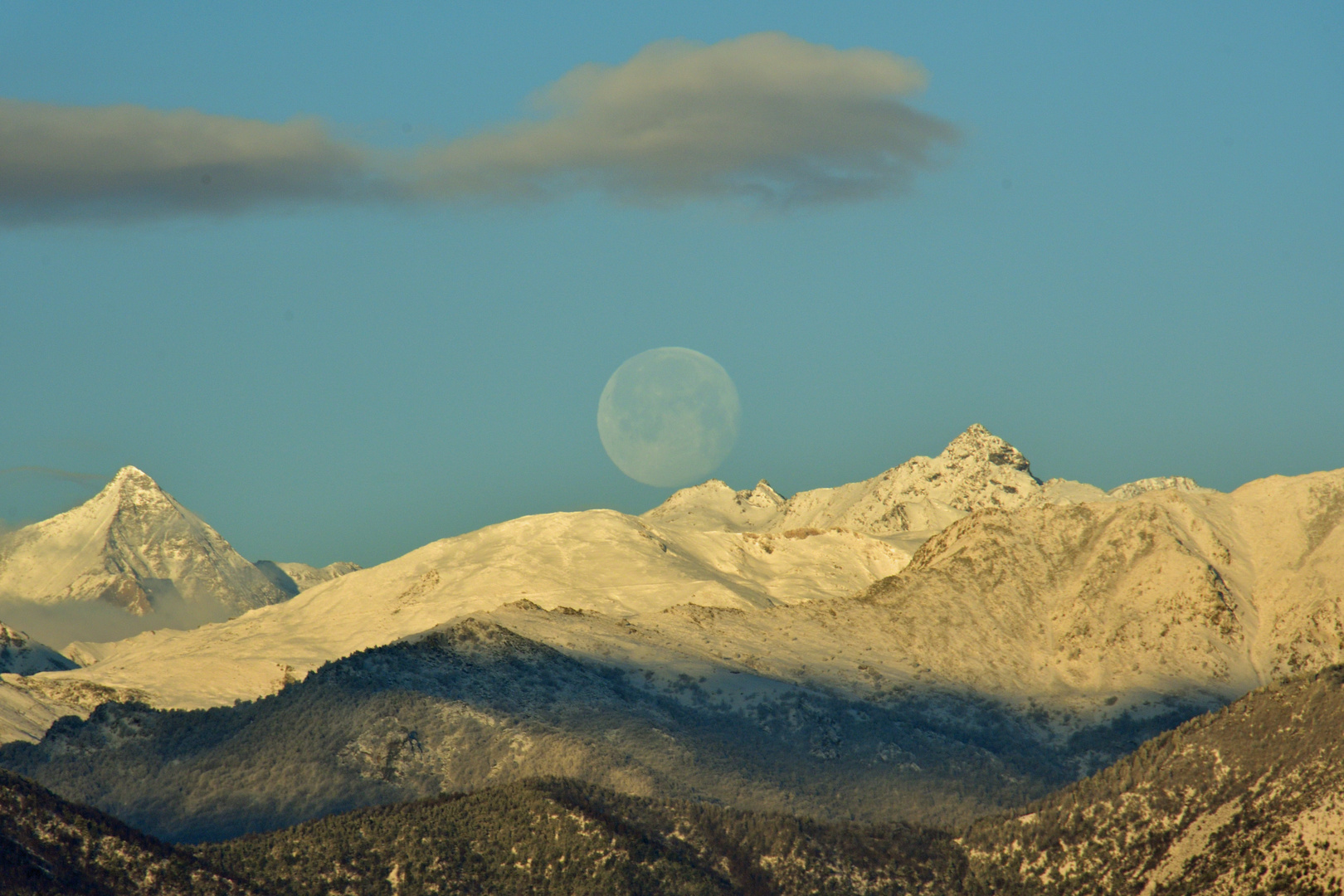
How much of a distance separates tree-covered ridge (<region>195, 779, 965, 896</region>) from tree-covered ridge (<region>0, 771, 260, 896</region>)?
438 centimetres

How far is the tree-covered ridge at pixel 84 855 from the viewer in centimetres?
9169

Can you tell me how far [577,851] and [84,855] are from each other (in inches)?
1208

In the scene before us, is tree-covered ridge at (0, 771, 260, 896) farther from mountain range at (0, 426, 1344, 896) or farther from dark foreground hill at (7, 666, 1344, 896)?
mountain range at (0, 426, 1344, 896)

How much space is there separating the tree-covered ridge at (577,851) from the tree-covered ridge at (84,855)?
438 cm

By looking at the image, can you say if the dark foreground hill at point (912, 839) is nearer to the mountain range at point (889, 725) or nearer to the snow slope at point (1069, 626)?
the mountain range at point (889, 725)

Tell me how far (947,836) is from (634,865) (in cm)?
2508

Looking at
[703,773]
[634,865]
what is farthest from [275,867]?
[703,773]

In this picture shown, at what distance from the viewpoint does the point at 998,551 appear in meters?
199

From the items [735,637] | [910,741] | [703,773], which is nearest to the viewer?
[703,773]

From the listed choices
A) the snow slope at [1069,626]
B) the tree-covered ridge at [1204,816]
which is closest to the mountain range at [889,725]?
the tree-covered ridge at [1204,816]

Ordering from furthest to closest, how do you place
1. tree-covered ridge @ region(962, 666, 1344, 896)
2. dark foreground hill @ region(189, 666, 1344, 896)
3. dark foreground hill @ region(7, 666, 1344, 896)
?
dark foreground hill @ region(189, 666, 1344, 896) → tree-covered ridge @ region(962, 666, 1344, 896) → dark foreground hill @ region(7, 666, 1344, 896)

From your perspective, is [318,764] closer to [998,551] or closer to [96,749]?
[96,749]

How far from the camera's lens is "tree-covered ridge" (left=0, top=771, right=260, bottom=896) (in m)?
91.7

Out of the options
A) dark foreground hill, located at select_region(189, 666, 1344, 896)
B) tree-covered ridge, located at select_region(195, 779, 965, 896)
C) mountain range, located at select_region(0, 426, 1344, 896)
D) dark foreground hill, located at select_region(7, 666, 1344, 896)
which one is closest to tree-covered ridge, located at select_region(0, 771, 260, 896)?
dark foreground hill, located at select_region(7, 666, 1344, 896)
